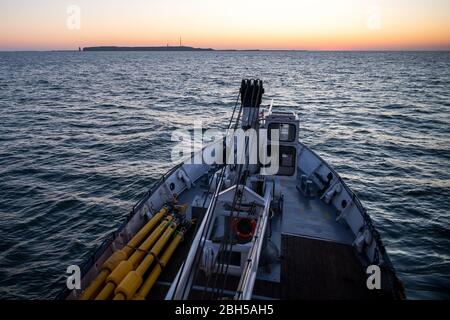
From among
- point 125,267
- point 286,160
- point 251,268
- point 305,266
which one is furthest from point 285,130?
point 125,267

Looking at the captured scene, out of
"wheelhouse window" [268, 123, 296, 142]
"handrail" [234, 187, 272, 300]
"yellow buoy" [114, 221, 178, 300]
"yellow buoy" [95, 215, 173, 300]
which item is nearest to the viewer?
"handrail" [234, 187, 272, 300]

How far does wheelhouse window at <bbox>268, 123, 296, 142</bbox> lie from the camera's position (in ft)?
50.4

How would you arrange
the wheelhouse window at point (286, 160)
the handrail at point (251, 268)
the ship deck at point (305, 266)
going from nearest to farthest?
the handrail at point (251, 268) < the ship deck at point (305, 266) < the wheelhouse window at point (286, 160)

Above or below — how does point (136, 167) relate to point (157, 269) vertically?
below

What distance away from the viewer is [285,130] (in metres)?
15.6

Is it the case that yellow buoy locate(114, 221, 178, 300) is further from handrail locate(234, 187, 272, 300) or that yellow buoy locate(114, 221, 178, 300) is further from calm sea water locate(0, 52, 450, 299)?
calm sea water locate(0, 52, 450, 299)

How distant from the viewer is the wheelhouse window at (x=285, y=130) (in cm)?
1538

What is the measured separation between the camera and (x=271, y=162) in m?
16.0

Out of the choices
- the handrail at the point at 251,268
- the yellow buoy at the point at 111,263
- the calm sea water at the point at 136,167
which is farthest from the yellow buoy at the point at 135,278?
the calm sea water at the point at 136,167

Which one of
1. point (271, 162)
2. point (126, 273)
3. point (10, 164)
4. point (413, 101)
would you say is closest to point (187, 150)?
point (10, 164)

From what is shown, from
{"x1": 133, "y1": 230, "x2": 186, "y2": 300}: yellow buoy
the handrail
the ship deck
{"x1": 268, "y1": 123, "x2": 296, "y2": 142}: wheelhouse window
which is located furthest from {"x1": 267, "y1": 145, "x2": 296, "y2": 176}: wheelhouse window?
{"x1": 133, "y1": 230, "x2": 186, "y2": 300}: yellow buoy

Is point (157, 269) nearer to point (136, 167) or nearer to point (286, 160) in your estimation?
point (286, 160)

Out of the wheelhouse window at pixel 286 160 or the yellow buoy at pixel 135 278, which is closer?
the yellow buoy at pixel 135 278

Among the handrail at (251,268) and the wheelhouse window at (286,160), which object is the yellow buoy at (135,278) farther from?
the wheelhouse window at (286,160)
